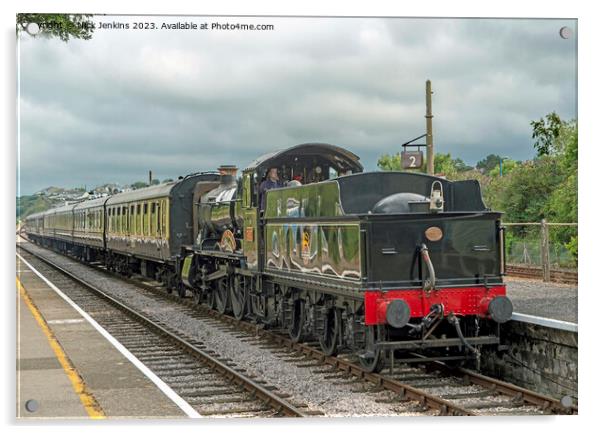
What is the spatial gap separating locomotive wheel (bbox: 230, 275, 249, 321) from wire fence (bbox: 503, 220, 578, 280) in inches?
209

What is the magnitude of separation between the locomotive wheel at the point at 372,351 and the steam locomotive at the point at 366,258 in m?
0.02

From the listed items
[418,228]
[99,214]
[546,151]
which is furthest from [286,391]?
[99,214]

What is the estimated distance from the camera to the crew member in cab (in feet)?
49.2

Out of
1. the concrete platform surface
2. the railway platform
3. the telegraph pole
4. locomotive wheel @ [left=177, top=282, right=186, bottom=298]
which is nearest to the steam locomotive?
the telegraph pole

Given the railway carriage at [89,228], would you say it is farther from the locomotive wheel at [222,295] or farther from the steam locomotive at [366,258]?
the steam locomotive at [366,258]

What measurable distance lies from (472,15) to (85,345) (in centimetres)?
785

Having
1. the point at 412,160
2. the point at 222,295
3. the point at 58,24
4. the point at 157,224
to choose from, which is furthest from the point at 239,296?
the point at 58,24

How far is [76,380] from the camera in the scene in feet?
35.1

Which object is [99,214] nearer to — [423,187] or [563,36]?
[423,187]

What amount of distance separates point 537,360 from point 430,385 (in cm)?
146

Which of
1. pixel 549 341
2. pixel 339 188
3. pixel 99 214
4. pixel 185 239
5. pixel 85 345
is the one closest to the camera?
pixel 549 341

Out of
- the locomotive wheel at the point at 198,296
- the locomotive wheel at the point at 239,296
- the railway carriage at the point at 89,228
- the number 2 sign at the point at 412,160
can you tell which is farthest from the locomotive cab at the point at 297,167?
the railway carriage at the point at 89,228

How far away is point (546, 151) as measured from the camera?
1092cm

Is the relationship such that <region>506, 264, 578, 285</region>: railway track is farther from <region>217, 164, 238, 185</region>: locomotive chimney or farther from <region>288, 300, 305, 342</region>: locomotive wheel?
<region>217, 164, 238, 185</region>: locomotive chimney
